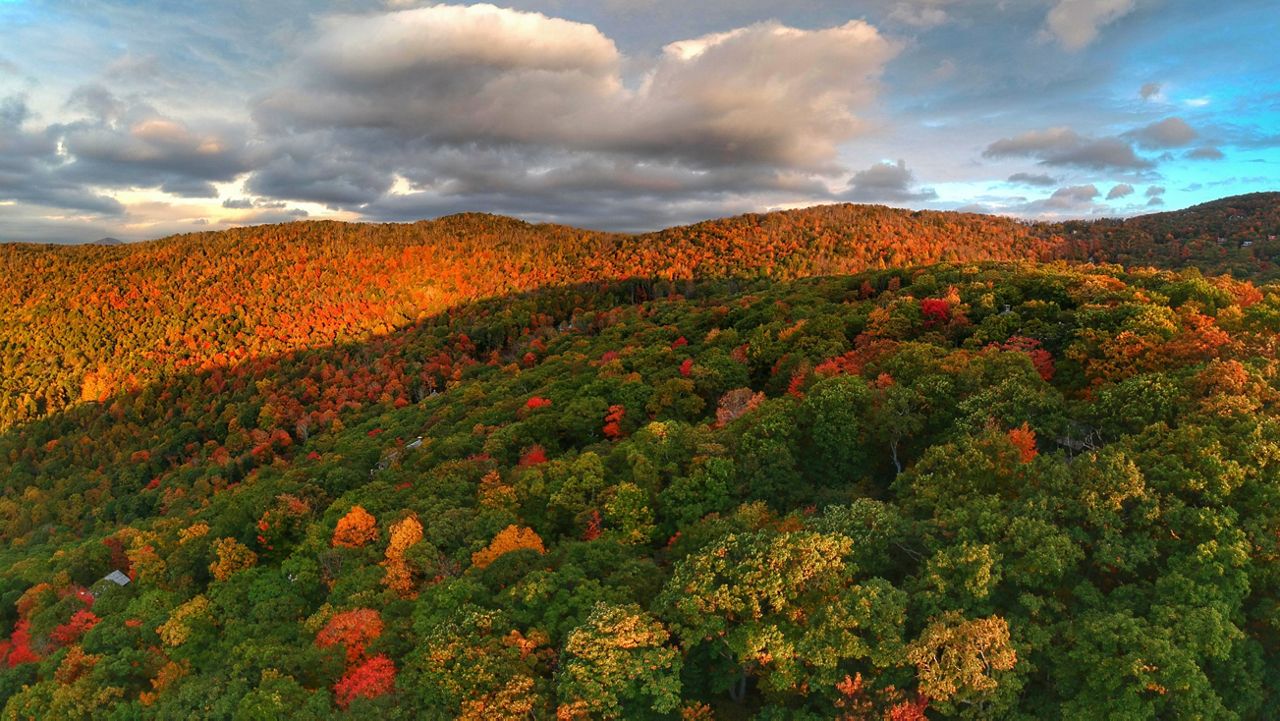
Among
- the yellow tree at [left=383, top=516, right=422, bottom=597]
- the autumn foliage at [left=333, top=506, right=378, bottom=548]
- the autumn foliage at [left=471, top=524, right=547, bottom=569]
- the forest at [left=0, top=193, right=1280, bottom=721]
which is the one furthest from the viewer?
the autumn foliage at [left=333, top=506, right=378, bottom=548]

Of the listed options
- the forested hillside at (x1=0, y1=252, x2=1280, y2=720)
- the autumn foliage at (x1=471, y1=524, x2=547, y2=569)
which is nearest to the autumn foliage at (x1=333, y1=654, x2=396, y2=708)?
the forested hillside at (x1=0, y1=252, x2=1280, y2=720)

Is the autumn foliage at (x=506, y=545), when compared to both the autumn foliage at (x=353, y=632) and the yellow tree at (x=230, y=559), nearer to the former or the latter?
the autumn foliage at (x=353, y=632)

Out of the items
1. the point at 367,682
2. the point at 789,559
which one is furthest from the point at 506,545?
the point at 789,559

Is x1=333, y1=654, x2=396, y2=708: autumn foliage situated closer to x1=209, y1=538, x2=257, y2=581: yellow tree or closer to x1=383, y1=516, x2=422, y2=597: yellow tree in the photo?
x1=383, y1=516, x2=422, y2=597: yellow tree

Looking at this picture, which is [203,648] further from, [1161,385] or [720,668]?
[1161,385]

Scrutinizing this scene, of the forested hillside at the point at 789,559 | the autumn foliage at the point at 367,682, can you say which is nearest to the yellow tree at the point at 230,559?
the forested hillside at the point at 789,559

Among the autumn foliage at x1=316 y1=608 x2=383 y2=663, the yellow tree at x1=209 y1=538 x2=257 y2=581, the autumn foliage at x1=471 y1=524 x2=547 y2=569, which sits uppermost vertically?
the autumn foliage at x1=471 y1=524 x2=547 y2=569

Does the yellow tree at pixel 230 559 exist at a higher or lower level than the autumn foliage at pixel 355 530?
lower

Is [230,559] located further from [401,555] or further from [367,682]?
[367,682]

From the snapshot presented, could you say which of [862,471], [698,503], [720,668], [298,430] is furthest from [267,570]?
[298,430]

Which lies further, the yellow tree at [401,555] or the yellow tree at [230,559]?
the yellow tree at [230,559]
